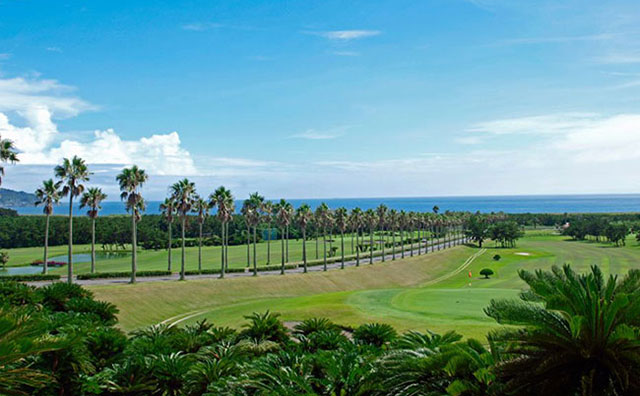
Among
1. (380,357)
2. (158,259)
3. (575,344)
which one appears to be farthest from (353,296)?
(158,259)

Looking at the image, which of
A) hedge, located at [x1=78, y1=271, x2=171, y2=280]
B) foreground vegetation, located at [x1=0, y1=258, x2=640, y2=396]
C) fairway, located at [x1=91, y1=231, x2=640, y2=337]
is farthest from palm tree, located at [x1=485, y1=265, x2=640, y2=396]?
hedge, located at [x1=78, y1=271, x2=171, y2=280]

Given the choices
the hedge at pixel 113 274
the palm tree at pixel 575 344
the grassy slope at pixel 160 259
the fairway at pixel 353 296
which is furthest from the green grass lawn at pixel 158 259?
the palm tree at pixel 575 344

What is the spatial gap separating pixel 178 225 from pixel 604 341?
159557 mm

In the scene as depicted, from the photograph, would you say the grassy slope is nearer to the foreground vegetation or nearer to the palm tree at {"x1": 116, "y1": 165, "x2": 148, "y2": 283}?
the palm tree at {"x1": 116, "y1": 165, "x2": 148, "y2": 283}

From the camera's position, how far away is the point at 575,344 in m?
11.6

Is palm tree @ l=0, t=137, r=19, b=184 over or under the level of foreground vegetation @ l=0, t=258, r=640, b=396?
over

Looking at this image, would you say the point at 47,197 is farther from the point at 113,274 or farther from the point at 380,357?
the point at 380,357

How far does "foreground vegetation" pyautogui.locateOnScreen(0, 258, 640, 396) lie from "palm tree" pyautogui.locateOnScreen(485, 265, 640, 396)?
0.09 ft

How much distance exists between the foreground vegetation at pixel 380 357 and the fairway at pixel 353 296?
1382 cm

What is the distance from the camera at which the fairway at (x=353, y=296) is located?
36125 mm

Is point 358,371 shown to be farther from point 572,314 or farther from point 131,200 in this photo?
point 131,200

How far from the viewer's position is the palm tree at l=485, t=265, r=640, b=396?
1102 cm

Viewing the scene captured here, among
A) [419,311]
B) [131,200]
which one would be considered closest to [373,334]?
[419,311]

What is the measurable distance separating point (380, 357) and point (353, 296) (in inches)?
1224
